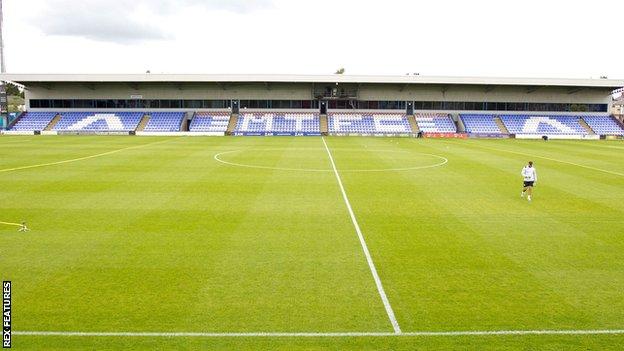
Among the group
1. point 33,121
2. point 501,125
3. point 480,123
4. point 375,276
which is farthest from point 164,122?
point 375,276

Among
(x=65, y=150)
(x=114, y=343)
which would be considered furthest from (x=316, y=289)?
(x=65, y=150)

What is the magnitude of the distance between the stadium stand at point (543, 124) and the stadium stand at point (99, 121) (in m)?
54.0

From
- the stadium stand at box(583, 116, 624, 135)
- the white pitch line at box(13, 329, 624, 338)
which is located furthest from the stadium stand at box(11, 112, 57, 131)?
the stadium stand at box(583, 116, 624, 135)

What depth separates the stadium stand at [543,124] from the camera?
67.6 metres

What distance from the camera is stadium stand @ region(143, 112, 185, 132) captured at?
6725 cm

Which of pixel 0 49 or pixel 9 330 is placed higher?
pixel 0 49

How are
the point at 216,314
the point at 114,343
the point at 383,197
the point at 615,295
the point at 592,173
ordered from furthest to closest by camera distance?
the point at 592,173, the point at 383,197, the point at 615,295, the point at 216,314, the point at 114,343

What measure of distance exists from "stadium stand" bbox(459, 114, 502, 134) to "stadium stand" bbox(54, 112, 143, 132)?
47.5 meters

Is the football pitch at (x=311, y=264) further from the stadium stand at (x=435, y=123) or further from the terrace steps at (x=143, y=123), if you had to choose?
the stadium stand at (x=435, y=123)

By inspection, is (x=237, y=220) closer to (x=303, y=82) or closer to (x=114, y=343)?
(x=114, y=343)

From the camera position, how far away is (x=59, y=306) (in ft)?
29.3

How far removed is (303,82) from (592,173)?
49020 mm

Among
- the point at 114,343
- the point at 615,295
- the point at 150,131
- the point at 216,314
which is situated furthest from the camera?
the point at 150,131

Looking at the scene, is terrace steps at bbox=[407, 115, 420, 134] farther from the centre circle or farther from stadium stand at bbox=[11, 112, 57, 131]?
stadium stand at bbox=[11, 112, 57, 131]
